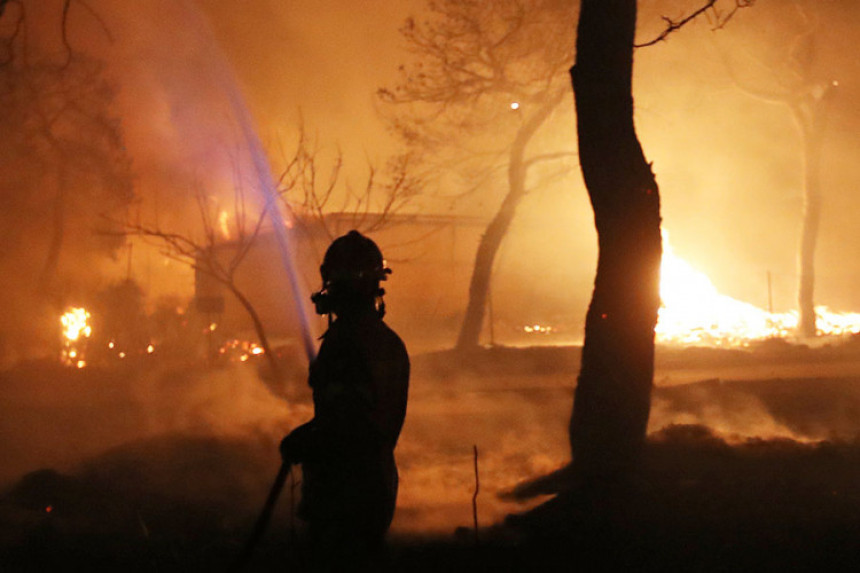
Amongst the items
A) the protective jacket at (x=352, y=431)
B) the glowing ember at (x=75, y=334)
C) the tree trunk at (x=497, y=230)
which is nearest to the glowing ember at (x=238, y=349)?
the glowing ember at (x=75, y=334)

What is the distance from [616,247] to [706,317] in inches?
908

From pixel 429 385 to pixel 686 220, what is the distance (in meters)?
26.8

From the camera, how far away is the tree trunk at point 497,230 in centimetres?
1869

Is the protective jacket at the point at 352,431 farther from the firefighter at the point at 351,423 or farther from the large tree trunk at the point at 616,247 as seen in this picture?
the large tree trunk at the point at 616,247

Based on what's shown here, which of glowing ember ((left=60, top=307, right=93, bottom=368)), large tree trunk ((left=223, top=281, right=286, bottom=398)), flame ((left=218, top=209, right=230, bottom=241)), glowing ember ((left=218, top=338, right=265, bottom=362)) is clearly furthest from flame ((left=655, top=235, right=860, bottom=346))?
glowing ember ((left=60, top=307, right=93, bottom=368))

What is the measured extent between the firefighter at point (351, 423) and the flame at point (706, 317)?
850 inches

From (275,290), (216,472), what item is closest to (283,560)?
(216,472)

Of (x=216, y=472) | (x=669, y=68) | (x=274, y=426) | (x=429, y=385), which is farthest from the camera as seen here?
(x=669, y=68)

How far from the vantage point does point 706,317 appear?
2752 cm

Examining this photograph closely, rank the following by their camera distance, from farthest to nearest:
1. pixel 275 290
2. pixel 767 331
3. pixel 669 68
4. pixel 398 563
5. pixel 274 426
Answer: pixel 275 290
pixel 767 331
pixel 669 68
pixel 274 426
pixel 398 563

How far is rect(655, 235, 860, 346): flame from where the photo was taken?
2517 cm

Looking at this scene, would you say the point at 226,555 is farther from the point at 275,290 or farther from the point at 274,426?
the point at 275,290

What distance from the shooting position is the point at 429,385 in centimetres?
1556

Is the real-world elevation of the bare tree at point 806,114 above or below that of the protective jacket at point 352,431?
above
